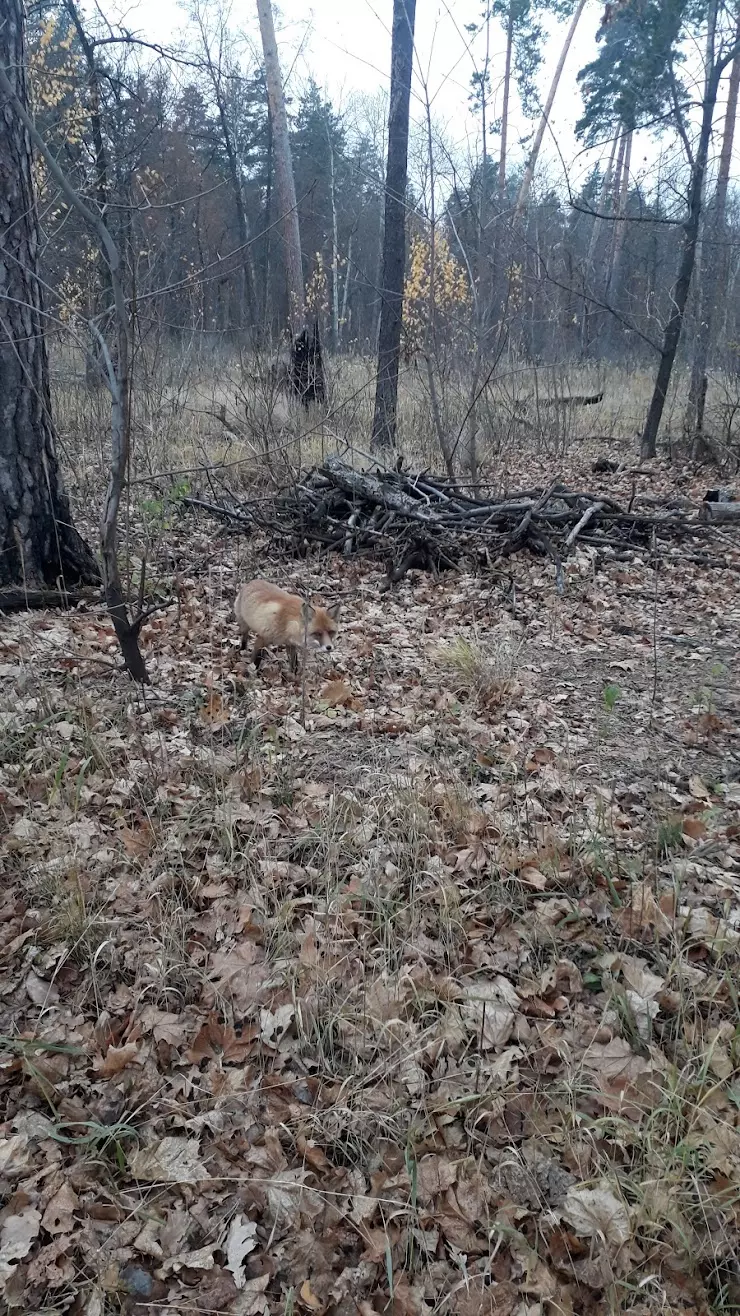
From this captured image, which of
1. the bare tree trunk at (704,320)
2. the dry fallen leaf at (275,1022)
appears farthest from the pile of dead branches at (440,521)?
the dry fallen leaf at (275,1022)

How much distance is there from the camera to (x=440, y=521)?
22.7ft

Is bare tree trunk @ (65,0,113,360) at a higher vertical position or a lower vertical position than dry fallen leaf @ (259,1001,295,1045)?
higher

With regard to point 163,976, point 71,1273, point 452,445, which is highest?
point 452,445

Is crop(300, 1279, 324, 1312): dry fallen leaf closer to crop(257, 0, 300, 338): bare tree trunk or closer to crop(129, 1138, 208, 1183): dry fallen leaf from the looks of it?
crop(129, 1138, 208, 1183): dry fallen leaf

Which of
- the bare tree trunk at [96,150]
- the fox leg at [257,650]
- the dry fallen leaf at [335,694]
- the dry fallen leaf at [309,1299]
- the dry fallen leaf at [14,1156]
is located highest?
the bare tree trunk at [96,150]

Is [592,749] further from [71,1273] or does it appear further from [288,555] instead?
[288,555]

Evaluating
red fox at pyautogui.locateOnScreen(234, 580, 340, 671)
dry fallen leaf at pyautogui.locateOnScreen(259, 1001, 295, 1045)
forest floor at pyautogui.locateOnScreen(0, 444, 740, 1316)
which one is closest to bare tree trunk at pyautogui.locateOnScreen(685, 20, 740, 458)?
forest floor at pyautogui.locateOnScreen(0, 444, 740, 1316)

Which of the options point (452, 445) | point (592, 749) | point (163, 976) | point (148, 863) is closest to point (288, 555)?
point (452, 445)

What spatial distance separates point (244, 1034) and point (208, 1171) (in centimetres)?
42

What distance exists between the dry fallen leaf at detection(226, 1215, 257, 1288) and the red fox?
296 centimetres

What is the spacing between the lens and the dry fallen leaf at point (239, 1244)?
1896 millimetres

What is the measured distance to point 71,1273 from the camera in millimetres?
1875

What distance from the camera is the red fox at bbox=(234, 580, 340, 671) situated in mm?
4570

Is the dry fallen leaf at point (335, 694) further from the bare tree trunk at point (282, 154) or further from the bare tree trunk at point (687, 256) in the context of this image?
the bare tree trunk at point (282, 154)
